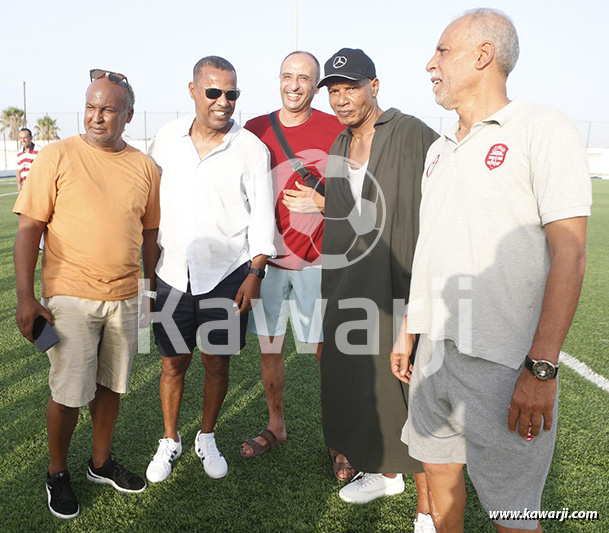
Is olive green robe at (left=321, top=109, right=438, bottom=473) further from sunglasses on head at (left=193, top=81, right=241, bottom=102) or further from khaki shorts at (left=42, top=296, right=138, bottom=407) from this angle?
khaki shorts at (left=42, top=296, right=138, bottom=407)

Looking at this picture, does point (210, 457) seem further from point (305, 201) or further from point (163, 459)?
point (305, 201)

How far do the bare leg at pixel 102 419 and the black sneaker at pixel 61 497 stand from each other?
0.20 metres

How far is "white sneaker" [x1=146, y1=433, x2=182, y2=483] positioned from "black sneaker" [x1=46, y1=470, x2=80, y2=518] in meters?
0.42

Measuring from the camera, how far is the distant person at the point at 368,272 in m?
2.56

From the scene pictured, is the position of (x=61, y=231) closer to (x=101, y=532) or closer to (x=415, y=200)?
(x=101, y=532)

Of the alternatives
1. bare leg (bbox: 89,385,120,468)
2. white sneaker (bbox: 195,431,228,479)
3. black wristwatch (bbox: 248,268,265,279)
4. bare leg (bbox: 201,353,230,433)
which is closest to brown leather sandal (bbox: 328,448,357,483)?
white sneaker (bbox: 195,431,228,479)

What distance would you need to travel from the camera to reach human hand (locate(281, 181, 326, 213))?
3121 millimetres

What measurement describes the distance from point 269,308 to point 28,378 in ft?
7.32

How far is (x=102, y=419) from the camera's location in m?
2.90

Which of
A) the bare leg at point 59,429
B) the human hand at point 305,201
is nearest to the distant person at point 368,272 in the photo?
the human hand at point 305,201

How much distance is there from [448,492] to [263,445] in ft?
4.85

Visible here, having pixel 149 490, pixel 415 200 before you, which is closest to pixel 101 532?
pixel 149 490

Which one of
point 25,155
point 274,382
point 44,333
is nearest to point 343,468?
point 274,382

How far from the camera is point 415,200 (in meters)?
2.54
